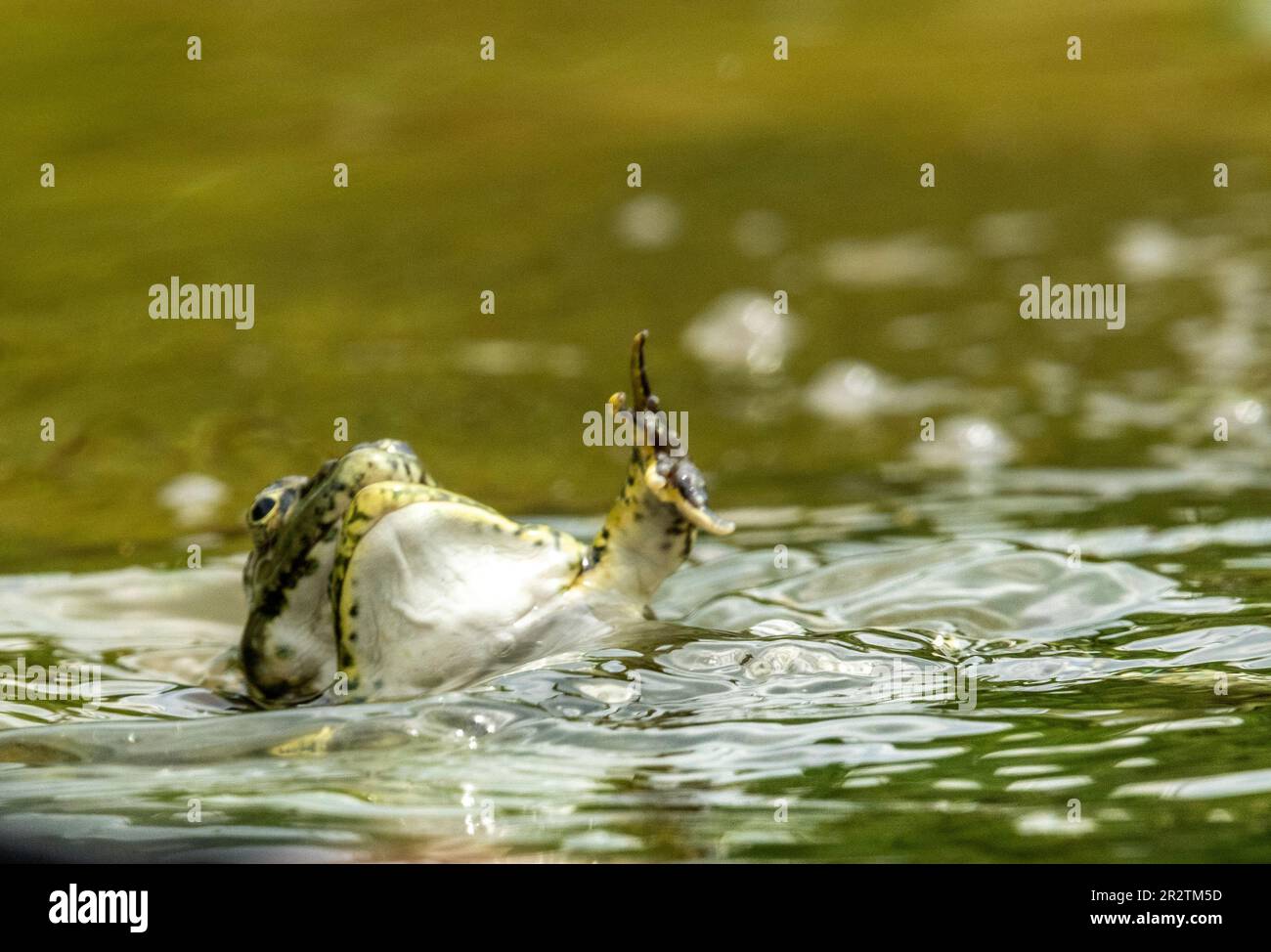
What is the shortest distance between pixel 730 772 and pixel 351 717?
0.83m

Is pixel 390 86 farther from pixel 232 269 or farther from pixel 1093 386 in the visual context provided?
pixel 1093 386

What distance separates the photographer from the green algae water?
3.44 m

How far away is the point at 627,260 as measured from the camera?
9.96 metres

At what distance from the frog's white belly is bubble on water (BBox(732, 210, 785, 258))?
595 centimetres

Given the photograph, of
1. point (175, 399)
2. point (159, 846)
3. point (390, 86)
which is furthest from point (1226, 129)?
point (159, 846)

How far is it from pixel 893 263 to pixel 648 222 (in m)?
1.38

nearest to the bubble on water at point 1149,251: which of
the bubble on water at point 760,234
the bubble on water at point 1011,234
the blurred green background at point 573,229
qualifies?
the blurred green background at point 573,229

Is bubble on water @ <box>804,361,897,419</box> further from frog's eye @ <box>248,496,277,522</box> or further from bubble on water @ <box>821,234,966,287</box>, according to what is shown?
frog's eye @ <box>248,496,277,522</box>

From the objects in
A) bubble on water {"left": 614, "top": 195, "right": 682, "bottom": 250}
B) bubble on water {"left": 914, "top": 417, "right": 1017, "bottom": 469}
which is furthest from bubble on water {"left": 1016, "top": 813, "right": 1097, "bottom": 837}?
bubble on water {"left": 614, "top": 195, "right": 682, "bottom": 250}

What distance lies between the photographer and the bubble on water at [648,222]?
1016cm

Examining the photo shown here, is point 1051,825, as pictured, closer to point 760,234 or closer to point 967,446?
point 967,446

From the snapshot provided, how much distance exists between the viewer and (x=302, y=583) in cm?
422

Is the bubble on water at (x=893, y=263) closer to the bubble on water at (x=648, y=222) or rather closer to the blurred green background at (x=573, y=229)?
the blurred green background at (x=573, y=229)
